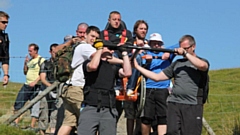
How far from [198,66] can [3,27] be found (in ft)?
11.8

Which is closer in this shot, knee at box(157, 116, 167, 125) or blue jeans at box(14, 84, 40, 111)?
knee at box(157, 116, 167, 125)

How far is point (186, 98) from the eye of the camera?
7.93m

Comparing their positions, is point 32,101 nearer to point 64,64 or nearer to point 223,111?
point 64,64

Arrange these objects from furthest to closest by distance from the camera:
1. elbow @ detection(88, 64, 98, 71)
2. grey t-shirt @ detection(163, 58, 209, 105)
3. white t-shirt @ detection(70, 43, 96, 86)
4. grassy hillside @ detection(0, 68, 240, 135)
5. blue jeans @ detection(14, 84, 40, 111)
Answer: grassy hillside @ detection(0, 68, 240, 135), blue jeans @ detection(14, 84, 40, 111), grey t-shirt @ detection(163, 58, 209, 105), white t-shirt @ detection(70, 43, 96, 86), elbow @ detection(88, 64, 98, 71)

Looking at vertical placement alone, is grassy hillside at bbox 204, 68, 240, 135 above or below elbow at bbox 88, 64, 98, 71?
below

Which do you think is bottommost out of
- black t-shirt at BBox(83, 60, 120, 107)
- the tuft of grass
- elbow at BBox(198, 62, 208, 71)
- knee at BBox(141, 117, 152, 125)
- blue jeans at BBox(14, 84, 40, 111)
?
the tuft of grass

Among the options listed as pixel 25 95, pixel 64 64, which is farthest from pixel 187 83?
pixel 25 95

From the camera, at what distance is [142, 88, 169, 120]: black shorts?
8.83 metres

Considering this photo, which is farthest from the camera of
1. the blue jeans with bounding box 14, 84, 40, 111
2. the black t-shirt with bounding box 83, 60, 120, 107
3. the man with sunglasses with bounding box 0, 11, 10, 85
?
the blue jeans with bounding box 14, 84, 40, 111

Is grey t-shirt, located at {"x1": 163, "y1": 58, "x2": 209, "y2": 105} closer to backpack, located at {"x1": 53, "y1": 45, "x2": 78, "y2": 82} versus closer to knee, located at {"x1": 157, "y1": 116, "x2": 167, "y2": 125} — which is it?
knee, located at {"x1": 157, "y1": 116, "x2": 167, "y2": 125}

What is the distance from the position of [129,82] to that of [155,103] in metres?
0.57

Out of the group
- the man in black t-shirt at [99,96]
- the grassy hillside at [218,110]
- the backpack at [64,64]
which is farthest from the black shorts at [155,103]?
the grassy hillside at [218,110]

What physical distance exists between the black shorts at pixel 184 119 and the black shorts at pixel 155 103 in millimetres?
791

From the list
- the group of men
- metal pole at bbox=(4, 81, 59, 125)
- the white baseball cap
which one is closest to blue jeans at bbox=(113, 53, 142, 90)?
the group of men
